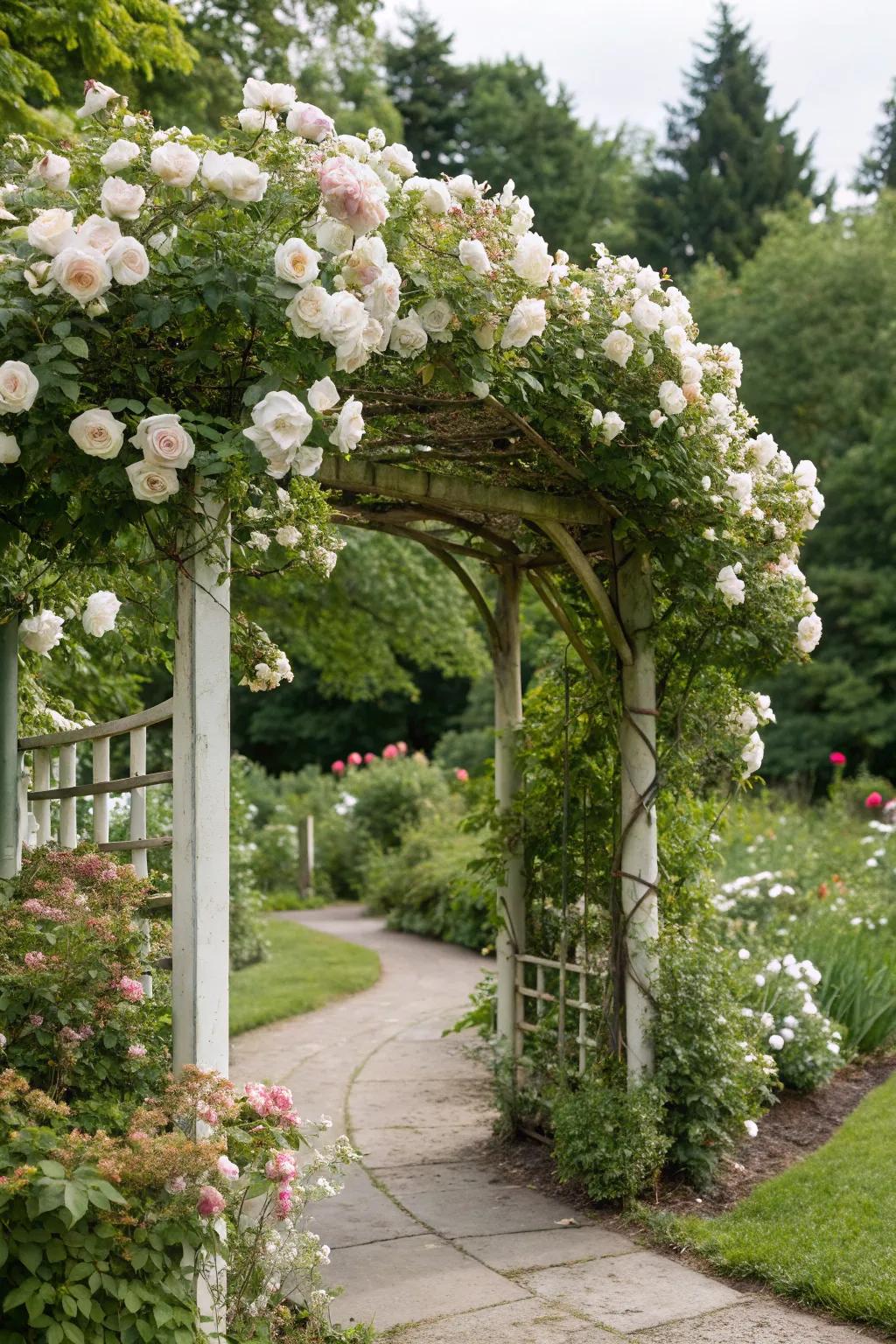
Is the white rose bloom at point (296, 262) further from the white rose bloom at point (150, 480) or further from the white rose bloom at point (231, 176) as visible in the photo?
the white rose bloom at point (150, 480)

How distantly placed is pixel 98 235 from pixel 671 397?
6.47 feet

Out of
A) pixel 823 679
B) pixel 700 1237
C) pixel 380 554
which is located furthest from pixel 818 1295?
pixel 823 679

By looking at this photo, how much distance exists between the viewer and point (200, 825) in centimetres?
316

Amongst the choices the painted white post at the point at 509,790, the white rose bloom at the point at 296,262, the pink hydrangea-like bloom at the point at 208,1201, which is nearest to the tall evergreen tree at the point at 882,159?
the painted white post at the point at 509,790

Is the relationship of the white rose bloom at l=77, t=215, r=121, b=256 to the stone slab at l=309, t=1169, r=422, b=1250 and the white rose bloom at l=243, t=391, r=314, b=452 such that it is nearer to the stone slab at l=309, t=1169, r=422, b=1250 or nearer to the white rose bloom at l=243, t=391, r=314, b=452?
the white rose bloom at l=243, t=391, r=314, b=452

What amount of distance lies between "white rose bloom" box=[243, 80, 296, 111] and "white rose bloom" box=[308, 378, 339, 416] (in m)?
0.71

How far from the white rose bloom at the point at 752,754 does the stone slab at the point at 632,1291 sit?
6.18ft

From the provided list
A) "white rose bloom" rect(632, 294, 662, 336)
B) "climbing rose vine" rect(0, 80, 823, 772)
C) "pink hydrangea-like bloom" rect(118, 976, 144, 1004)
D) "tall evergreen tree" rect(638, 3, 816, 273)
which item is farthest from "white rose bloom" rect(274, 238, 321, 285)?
"tall evergreen tree" rect(638, 3, 816, 273)

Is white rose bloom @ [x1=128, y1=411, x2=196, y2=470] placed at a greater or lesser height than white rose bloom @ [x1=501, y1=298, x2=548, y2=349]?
lesser

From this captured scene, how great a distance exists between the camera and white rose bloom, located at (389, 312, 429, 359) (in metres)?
3.25

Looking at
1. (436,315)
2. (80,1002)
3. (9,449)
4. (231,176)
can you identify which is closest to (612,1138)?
(80,1002)

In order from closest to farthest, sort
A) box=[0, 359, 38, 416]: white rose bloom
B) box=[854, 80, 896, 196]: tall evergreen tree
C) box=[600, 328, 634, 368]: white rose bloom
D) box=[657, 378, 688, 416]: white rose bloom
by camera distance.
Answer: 1. box=[0, 359, 38, 416]: white rose bloom
2. box=[600, 328, 634, 368]: white rose bloom
3. box=[657, 378, 688, 416]: white rose bloom
4. box=[854, 80, 896, 196]: tall evergreen tree

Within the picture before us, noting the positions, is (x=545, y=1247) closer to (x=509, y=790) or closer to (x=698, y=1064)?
(x=698, y=1064)

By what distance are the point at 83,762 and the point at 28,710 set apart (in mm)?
6025
